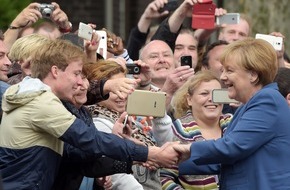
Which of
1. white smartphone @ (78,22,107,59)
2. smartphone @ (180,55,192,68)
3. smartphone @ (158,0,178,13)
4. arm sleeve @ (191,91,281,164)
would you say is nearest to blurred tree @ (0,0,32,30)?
smartphone @ (158,0,178,13)

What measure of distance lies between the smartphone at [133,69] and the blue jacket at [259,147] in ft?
4.85

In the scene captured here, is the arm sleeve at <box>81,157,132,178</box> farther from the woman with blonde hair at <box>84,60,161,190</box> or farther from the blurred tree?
the blurred tree

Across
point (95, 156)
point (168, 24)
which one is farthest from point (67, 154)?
point (168, 24)

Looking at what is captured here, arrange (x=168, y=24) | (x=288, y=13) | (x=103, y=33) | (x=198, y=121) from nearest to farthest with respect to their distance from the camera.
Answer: (x=198, y=121) → (x=103, y=33) → (x=168, y=24) → (x=288, y=13)

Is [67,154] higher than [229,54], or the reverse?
[229,54]

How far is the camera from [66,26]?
10.9 meters

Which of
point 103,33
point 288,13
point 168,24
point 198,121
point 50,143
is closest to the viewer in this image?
point 50,143

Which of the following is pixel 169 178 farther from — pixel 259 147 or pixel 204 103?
pixel 259 147

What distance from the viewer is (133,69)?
9523mm

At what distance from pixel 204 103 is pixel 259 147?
1.61 m

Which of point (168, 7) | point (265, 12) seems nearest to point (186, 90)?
point (168, 7)

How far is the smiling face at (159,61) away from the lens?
424 inches

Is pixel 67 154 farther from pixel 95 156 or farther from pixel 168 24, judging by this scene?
pixel 168 24

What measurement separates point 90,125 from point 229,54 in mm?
981
